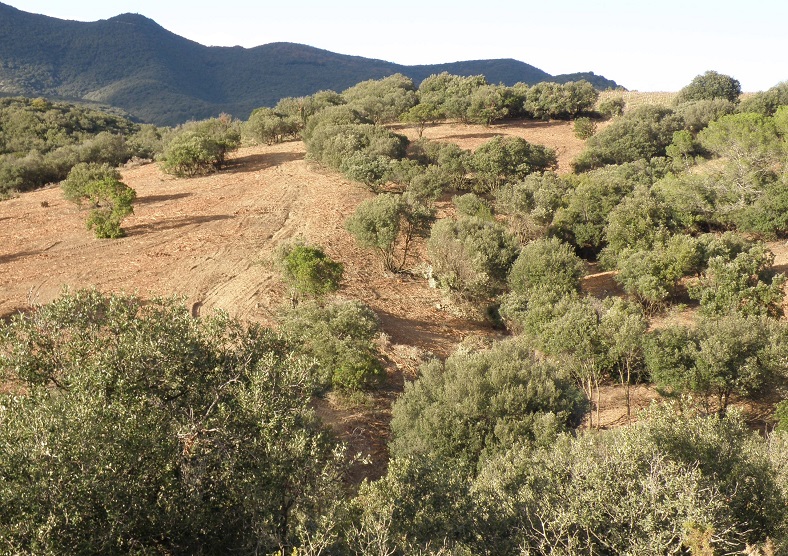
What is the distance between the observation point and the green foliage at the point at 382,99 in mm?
46781

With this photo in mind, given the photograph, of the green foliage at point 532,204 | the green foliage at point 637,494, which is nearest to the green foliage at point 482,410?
the green foliage at point 637,494

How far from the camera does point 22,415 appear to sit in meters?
5.41

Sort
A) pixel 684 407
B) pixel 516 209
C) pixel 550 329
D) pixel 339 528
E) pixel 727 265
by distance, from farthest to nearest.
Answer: pixel 516 209, pixel 727 265, pixel 550 329, pixel 684 407, pixel 339 528

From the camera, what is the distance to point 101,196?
25.0m

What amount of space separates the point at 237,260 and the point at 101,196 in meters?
9.46

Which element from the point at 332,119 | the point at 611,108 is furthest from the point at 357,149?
the point at 611,108

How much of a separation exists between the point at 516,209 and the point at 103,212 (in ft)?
59.4

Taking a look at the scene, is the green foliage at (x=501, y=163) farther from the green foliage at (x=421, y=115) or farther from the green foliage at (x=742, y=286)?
the green foliage at (x=742, y=286)

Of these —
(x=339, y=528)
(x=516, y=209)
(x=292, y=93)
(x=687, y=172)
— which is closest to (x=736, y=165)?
(x=687, y=172)

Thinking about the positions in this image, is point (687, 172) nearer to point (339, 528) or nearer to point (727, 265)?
point (727, 265)

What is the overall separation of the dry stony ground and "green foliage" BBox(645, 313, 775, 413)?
65.9 inches

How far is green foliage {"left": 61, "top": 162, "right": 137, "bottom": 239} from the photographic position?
22.1 metres

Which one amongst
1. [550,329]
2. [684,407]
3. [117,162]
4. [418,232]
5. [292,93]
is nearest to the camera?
[684,407]

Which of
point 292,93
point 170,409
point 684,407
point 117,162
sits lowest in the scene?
point 684,407
